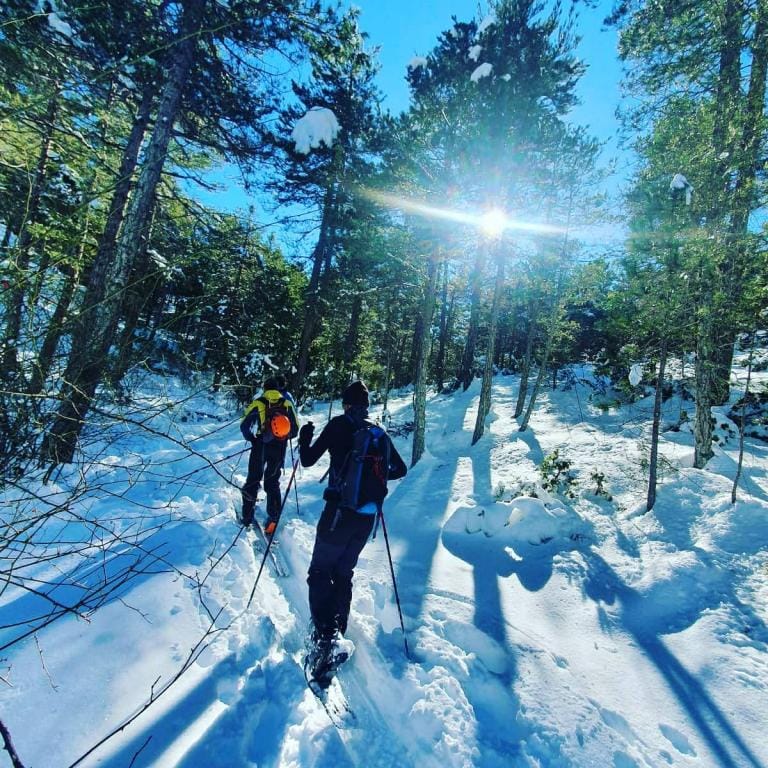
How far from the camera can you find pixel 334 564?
3.56 m

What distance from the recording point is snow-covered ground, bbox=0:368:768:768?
7.90 feet

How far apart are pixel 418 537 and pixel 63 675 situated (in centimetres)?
531

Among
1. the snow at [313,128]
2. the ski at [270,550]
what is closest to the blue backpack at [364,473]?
the ski at [270,550]

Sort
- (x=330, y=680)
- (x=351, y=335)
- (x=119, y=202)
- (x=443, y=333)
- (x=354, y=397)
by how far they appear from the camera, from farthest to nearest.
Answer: (x=443, y=333) < (x=351, y=335) < (x=119, y=202) < (x=354, y=397) < (x=330, y=680)

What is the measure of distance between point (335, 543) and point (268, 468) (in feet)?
7.65

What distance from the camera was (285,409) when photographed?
543cm

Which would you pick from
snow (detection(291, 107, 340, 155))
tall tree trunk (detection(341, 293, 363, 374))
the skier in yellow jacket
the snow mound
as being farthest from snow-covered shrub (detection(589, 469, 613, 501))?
tall tree trunk (detection(341, 293, 363, 374))

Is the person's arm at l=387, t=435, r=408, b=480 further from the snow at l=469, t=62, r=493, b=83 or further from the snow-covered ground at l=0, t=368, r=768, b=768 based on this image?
the snow at l=469, t=62, r=493, b=83

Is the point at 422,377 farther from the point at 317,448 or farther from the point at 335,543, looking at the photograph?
the point at 335,543

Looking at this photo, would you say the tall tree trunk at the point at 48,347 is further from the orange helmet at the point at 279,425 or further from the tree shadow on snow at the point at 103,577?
the orange helmet at the point at 279,425

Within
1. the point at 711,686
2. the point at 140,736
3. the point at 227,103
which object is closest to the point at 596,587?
the point at 711,686

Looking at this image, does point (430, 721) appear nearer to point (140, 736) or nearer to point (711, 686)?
point (140, 736)

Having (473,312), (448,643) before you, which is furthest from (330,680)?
(473,312)

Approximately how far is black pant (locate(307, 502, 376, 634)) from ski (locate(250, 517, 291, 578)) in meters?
1.32
